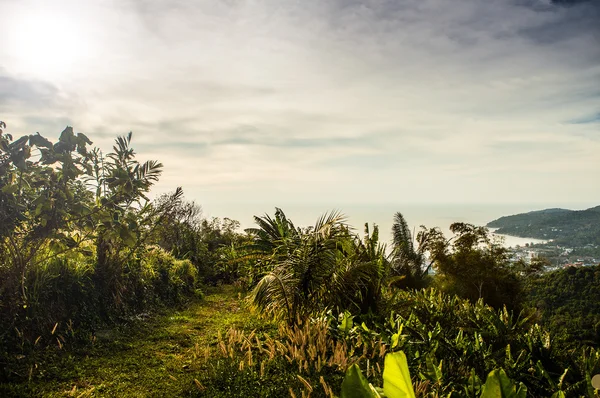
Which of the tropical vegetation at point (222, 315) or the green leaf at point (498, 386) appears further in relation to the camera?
the tropical vegetation at point (222, 315)

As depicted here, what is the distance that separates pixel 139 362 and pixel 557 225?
80.9 meters

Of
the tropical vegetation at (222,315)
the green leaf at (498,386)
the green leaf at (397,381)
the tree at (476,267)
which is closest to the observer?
the green leaf at (397,381)

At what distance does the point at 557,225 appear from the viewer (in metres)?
69.1

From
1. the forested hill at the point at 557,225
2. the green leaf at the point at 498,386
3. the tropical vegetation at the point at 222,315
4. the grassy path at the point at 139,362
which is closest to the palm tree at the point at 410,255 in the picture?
the tropical vegetation at the point at 222,315

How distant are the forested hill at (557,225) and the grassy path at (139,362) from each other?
6816 centimetres

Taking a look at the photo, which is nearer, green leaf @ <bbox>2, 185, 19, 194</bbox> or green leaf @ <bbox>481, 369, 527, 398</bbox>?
green leaf @ <bbox>481, 369, 527, 398</bbox>

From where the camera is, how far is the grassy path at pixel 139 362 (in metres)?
4.03

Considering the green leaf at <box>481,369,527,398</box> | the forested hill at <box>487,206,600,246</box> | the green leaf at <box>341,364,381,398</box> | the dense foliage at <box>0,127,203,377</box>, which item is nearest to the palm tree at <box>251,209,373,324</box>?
the dense foliage at <box>0,127,203,377</box>

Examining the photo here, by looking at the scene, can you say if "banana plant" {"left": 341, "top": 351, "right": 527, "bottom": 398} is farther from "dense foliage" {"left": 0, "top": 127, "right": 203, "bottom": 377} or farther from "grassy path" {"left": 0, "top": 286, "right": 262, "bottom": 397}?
"dense foliage" {"left": 0, "top": 127, "right": 203, "bottom": 377}

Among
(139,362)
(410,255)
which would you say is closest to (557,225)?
(410,255)

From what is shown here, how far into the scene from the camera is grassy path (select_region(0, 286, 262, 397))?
4.03m

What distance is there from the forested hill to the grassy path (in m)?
68.2

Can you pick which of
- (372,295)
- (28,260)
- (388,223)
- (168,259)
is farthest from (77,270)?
(388,223)

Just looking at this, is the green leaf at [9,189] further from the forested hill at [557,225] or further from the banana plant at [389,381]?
the forested hill at [557,225]
